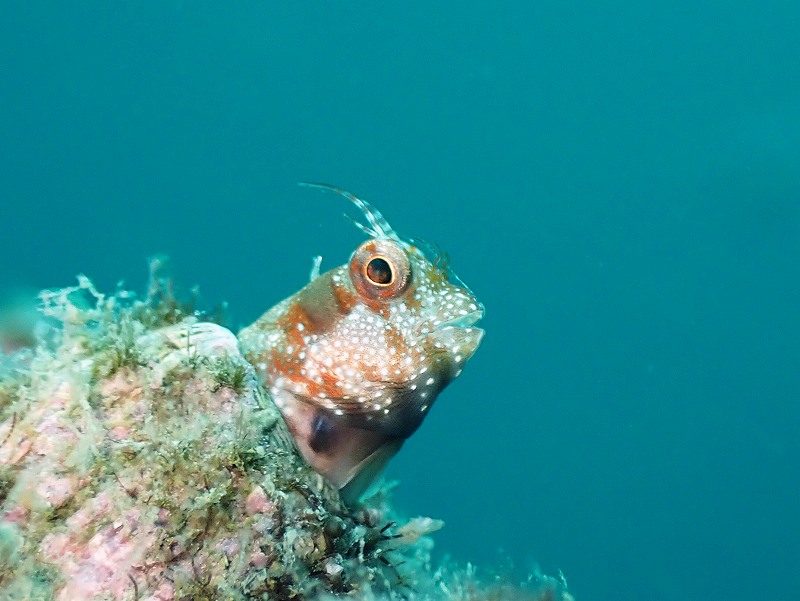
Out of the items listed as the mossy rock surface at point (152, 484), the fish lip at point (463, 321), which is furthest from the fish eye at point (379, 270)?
the mossy rock surface at point (152, 484)

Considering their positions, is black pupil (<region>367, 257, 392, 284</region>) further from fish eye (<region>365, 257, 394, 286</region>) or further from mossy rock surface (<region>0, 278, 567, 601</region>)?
mossy rock surface (<region>0, 278, 567, 601</region>)

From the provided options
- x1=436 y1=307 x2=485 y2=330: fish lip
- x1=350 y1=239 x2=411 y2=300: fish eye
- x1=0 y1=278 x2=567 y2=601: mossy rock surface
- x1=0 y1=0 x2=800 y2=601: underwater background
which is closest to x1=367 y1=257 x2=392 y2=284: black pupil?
x1=350 y1=239 x2=411 y2=300: fish eye

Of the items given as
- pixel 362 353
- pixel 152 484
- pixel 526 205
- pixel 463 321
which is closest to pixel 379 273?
pixel 362 353

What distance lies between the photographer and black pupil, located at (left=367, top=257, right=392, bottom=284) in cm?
396

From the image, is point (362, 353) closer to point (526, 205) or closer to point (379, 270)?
point (379, 270)

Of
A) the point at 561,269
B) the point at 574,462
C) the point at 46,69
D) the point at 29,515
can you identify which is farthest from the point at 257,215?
the point at 29,515

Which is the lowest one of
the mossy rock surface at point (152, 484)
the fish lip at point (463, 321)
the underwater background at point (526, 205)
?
the mossy rock surface at point (152, 484)

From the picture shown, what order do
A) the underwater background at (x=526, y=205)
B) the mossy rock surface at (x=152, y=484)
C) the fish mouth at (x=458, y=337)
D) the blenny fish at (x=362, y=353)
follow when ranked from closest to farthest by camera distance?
the mossy rock surface at (x=152, y=484) → the blenny fish at (x=362, y=353) → the fish mouth at (x=458, y=337) → the underwater background at (x=526, y=205)

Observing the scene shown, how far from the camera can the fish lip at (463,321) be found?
4.02 meters

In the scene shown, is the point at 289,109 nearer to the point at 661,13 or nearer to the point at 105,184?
the point at 105,184

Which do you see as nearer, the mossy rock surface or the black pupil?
the mossy rock surface

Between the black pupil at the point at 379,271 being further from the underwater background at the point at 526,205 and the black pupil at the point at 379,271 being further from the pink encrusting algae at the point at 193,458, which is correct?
the underwater background at the point at 526,205

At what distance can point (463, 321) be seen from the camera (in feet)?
13.5

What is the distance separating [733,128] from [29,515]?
129956mm
